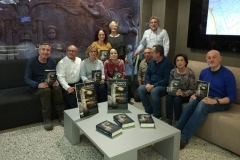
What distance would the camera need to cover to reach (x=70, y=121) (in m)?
2.21

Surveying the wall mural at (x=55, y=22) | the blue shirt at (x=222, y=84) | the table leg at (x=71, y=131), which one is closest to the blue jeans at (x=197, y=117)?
the blue shirt at (x=222, y=84)

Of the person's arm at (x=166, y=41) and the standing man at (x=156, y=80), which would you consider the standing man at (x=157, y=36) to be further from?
the standing man at (x=156, y=80)

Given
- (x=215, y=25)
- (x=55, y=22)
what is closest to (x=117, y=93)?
(x=55, y=22)

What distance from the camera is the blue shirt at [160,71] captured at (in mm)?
2834

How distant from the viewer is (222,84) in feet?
7.41

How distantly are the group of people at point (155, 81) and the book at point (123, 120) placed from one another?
645mm

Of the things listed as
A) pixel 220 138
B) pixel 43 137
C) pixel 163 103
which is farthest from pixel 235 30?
pixel 43 137

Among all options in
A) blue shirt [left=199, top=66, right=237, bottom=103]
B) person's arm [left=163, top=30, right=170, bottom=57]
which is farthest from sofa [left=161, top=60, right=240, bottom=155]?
person's arm [left=163, top=30, right=170, bottom=57]

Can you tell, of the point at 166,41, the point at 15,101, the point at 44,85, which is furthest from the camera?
the point at 166,41

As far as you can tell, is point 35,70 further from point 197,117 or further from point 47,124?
point 197,117

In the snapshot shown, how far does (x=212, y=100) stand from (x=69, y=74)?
180cm

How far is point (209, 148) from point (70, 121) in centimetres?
147

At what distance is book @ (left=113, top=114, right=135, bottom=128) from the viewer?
1.93 metres

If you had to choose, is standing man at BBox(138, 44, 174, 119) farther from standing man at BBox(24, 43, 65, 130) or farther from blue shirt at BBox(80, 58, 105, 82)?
standing man at BBox(24, 43, 65, 130)
